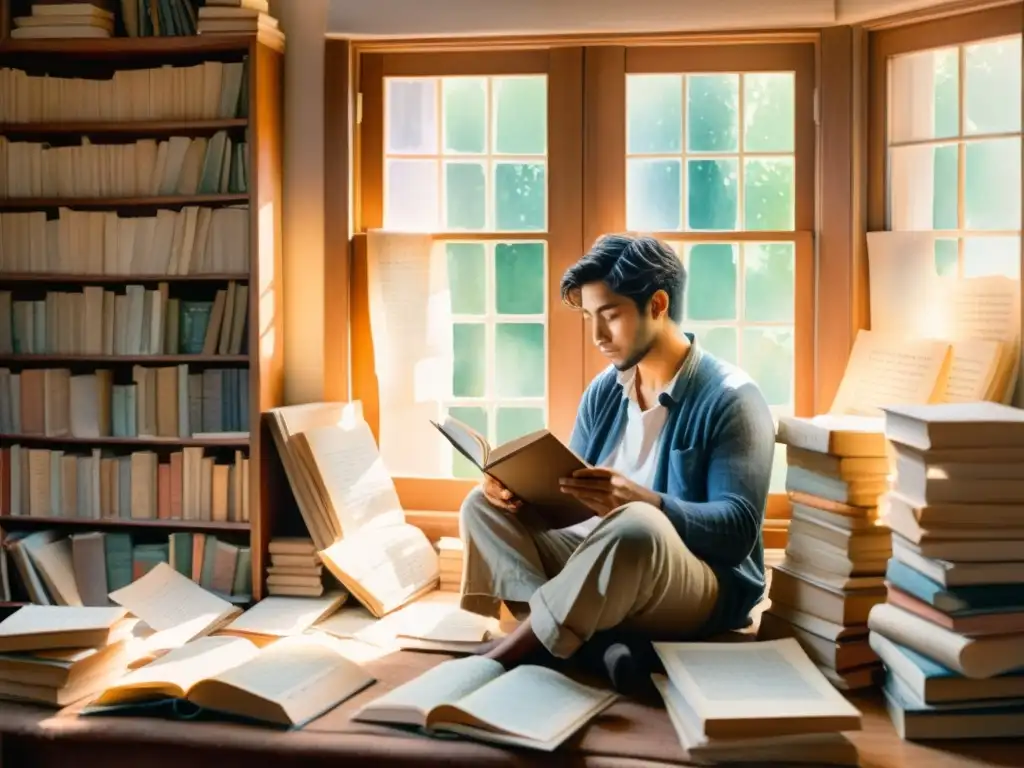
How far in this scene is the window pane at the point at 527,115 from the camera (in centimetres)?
417

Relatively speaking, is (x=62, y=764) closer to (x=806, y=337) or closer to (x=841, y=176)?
(x=806, y=337)

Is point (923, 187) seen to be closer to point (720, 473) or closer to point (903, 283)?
point (903, 283)

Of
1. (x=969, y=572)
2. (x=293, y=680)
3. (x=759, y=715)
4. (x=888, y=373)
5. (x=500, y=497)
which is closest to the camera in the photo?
(x=759, y=715)

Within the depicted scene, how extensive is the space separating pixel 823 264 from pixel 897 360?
1.51 feet

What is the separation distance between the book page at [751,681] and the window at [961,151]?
1.65 m

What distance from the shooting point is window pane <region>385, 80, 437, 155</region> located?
4.23 m

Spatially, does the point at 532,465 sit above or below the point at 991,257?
below

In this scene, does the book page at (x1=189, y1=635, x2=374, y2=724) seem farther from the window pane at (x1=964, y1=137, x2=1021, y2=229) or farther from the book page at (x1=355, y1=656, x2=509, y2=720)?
the window pane at (x1=964, y1=137, x2=1021, y2=229)

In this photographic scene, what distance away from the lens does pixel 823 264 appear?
3955 mm

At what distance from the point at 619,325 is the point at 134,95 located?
2.02 meters

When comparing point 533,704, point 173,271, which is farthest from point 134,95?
point 533,704

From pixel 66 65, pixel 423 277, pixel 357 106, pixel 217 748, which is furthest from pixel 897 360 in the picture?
pixel 66 65

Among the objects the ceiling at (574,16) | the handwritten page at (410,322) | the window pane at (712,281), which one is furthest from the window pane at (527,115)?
the window pane at (712,281)

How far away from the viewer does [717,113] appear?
13.4ft
